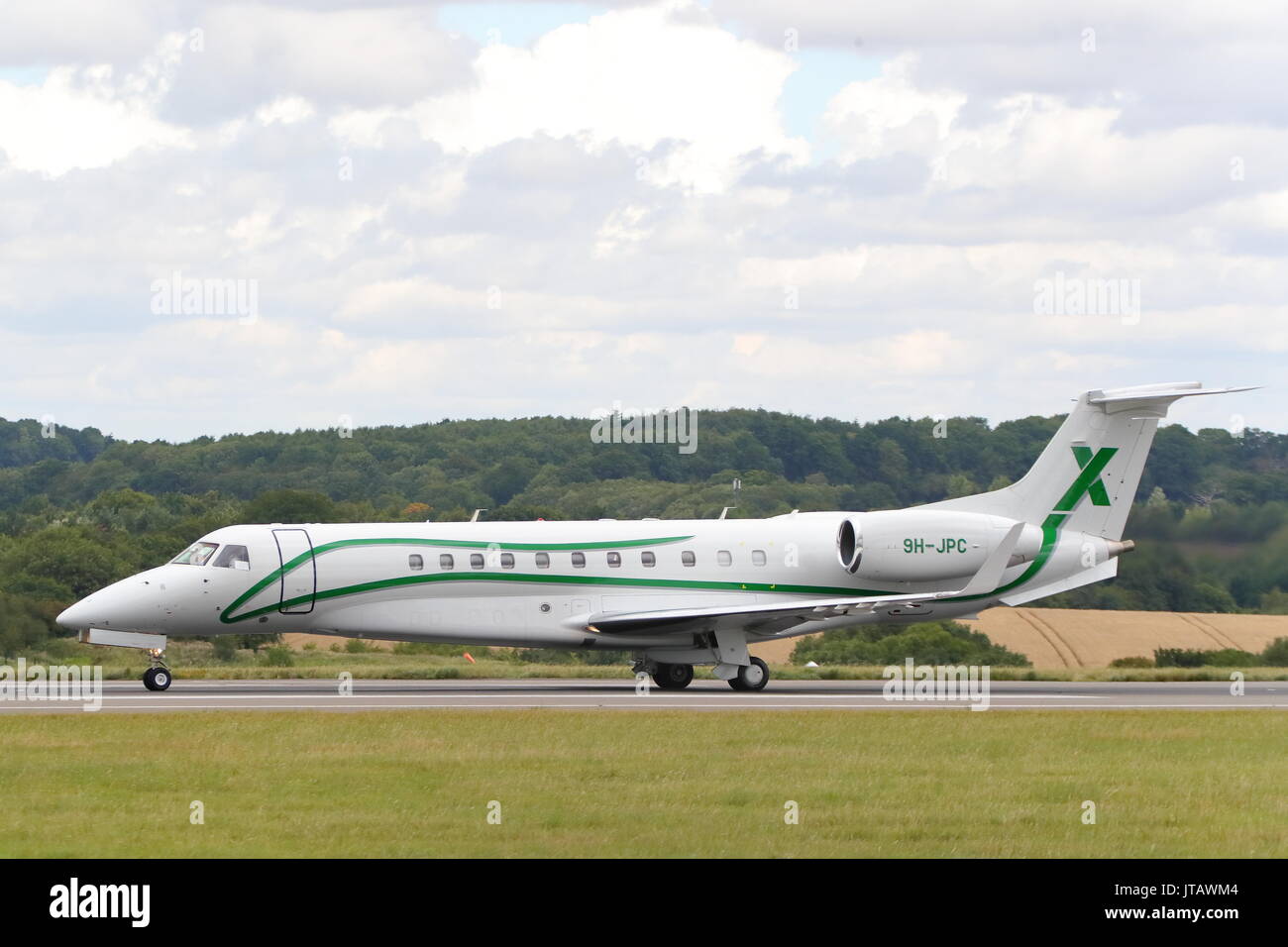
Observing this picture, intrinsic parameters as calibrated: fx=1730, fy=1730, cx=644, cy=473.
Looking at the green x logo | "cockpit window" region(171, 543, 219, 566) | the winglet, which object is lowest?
the winglet

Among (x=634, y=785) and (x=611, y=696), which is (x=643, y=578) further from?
(x=634, y=785)

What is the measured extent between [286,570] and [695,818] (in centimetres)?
1813

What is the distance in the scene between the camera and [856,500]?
89.6 meters

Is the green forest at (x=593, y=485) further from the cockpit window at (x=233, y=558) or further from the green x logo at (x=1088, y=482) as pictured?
the cockpit window at (x=233, y=558)

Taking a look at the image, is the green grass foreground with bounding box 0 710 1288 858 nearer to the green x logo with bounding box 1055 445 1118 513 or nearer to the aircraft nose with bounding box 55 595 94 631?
the aircraft nose with bounding box 55 595 94 631

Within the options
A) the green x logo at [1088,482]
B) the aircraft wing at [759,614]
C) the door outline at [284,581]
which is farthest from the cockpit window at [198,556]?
the green x logo at [1088,482]

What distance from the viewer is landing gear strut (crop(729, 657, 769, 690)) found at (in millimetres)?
35188

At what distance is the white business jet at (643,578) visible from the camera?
33656 millimetres

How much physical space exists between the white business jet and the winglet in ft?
0.17

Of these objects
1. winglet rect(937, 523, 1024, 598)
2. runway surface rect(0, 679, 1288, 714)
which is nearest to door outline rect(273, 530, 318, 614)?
runway surface rect(0, 679, 1288, 714)

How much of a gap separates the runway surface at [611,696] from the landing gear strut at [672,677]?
0.37 m

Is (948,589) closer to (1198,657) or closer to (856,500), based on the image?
(1198,657)

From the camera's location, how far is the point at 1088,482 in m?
38.1
